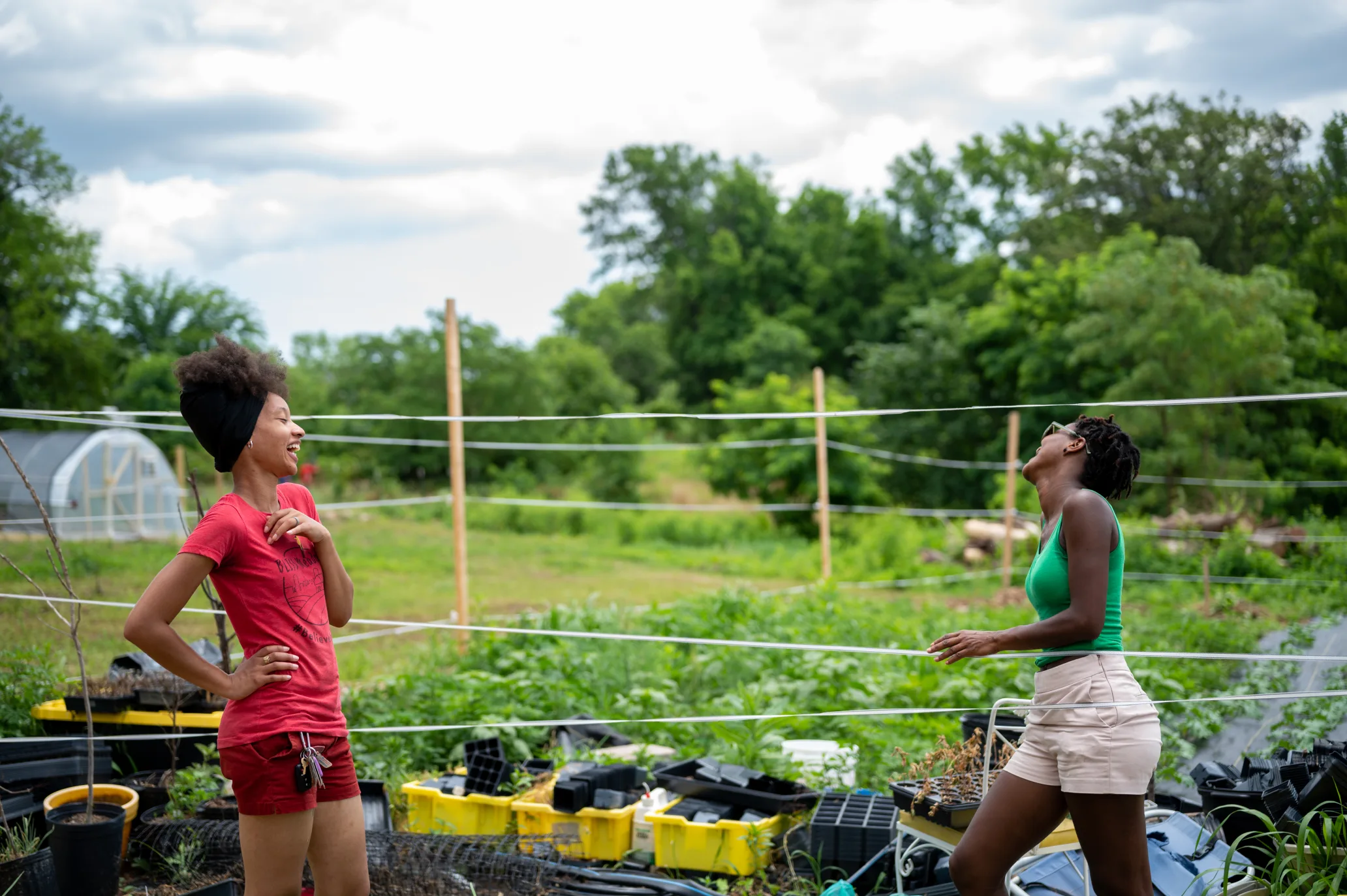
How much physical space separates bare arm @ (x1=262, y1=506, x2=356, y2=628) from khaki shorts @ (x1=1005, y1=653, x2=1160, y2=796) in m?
1.56

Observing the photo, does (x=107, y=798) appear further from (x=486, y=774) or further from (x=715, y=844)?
(x=715, y=844)

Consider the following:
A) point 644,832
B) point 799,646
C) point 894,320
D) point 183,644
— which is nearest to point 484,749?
point 644,832

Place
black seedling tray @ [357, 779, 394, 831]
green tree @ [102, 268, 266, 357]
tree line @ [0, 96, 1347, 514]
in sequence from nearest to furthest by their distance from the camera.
A: black seedling tray @ [357, 779, 394, 831], tree line @ [0, 96, 1347, 514], green tree @ [102, 268, 266, 357]

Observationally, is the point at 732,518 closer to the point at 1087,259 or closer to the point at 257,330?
the point at 1087,259

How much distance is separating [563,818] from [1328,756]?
2563 mm

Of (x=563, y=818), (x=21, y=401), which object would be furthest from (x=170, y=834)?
(x=21, y=401)

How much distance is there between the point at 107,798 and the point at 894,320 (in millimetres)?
29967

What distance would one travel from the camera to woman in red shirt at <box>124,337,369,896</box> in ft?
6.36

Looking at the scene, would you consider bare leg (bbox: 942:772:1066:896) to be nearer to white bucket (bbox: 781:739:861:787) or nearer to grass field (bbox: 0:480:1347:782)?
white bucket (bbox: 781:739:861:787)

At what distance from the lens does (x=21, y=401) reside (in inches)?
698

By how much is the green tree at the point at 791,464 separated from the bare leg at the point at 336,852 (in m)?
14.2

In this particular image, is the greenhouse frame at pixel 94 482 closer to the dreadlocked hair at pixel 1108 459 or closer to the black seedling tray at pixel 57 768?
the black seedling tray at pixel 57 768

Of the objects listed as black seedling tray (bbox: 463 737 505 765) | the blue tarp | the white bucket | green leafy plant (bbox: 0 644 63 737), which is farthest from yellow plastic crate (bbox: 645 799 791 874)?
green leafy plant (bbox: 0 644 63 737)

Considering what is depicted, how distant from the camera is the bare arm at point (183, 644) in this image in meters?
1.87
